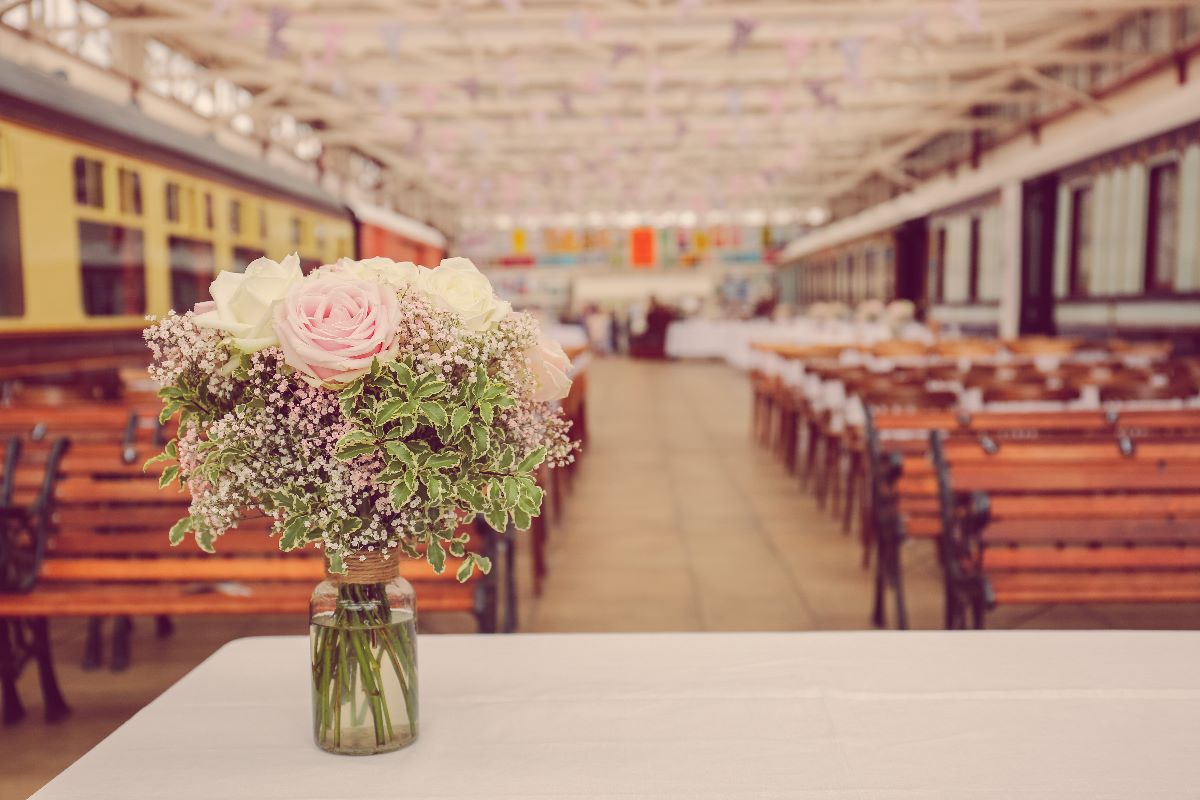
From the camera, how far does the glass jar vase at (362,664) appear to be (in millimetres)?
1123

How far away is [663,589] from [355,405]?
3.04m

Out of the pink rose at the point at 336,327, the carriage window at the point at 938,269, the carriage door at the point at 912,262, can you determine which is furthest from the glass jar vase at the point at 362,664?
the carriage door at the point at 912,262

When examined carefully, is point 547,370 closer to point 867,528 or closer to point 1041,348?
point 867,528

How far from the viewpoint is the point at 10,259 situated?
4.85 meters

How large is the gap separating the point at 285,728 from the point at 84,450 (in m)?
2.06

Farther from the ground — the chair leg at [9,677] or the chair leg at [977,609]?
the chair leg at [977,609]

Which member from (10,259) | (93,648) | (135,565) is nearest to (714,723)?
Result: (135,565)

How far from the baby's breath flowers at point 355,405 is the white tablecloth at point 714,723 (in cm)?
24

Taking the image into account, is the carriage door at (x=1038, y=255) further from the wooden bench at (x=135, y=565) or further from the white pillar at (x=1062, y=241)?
the wooden bench at (x=135, y=565)

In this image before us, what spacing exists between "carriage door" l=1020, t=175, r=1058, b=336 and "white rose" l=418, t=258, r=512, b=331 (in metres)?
13.6

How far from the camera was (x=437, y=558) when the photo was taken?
3.68 feet

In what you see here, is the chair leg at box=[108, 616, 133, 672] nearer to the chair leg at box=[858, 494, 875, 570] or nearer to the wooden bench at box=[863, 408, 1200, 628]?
the wooden bench at box=[863, 408, 1200, 628]

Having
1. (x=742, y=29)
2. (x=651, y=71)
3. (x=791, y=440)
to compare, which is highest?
(x=651, y=71)

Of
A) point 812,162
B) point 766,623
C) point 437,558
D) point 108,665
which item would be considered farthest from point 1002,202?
point 437,558
